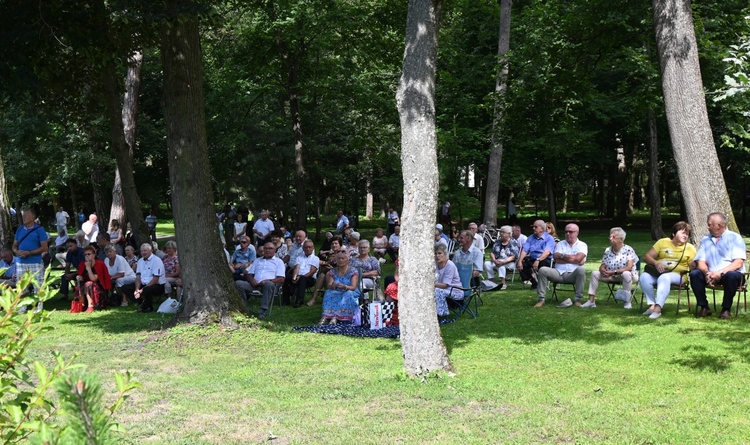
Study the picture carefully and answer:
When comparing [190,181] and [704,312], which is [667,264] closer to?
[704,312]

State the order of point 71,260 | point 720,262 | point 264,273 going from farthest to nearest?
1. point 71,260
2. point 264,273
3. point 720,262

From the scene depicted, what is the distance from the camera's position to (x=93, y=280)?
13438mm

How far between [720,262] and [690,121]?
6.48 ft

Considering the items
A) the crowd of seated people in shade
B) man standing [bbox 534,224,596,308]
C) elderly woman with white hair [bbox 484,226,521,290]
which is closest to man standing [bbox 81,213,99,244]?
the crowd of seated people in shade

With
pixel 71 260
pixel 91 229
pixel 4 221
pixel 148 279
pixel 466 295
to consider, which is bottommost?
pixel 466 295

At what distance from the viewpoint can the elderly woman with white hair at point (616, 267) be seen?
37.9 feet

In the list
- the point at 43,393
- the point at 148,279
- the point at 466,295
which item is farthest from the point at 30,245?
the point at 43,393

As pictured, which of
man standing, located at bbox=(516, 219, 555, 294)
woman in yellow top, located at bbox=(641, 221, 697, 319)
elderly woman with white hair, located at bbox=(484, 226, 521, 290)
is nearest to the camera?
woman in yellow top, located at bbox=(641, 221, 697, 319)

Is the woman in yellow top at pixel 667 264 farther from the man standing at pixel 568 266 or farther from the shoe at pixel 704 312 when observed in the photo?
the man standing at pixel 568 266

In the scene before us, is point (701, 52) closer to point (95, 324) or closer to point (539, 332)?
point (539, 332)

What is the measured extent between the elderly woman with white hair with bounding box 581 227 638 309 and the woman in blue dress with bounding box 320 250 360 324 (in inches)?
138

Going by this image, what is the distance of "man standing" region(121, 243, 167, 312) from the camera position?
13.0 m

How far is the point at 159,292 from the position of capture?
13156 millimetres

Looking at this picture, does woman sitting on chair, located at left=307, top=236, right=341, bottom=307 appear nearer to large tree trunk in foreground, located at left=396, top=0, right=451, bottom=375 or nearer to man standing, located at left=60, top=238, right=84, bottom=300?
man standing, located at left=60, top=238, right=84, bottom=300
